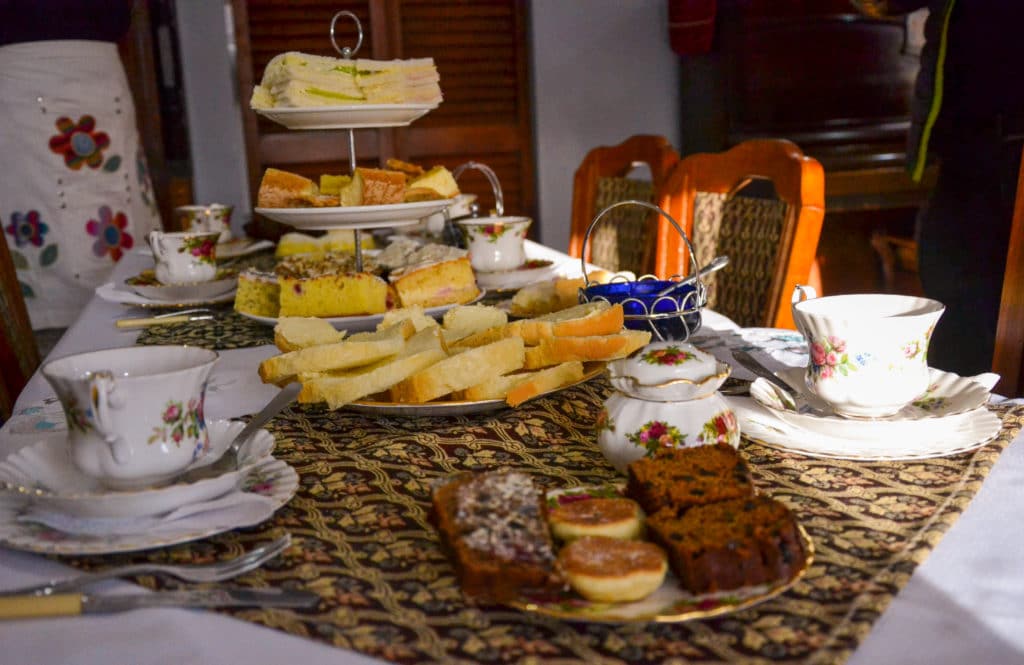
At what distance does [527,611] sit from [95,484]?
385 mm

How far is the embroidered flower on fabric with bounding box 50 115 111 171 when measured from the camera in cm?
263

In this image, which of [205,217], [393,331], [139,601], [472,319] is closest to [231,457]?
[139,601]

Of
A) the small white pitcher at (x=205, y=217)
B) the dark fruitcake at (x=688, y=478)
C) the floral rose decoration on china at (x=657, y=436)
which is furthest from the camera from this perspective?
the small white pitcher at (x=205, y=217)

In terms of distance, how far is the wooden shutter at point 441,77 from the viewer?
3705mm

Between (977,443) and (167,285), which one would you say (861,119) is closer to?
(167,285)

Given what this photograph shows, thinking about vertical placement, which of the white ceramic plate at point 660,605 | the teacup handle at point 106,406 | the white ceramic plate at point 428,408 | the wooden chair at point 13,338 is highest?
the teacup handle at point 106,406

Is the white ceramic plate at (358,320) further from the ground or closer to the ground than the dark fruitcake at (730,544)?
closer to the ground

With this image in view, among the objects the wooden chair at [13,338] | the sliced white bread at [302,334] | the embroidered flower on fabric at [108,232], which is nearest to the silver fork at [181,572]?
the sliced white bread at [302,334]

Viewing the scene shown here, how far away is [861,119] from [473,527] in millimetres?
3663

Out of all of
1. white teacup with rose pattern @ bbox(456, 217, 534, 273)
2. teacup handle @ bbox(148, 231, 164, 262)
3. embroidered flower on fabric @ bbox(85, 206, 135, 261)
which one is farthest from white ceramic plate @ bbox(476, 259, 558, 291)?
embroidered flower on fabric @ bbox(85, 206, 135, 261)

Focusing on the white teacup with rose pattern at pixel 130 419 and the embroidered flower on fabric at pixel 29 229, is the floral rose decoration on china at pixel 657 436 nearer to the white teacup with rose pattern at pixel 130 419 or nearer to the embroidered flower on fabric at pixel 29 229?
the white teacup with rose pattern at pixel 130 419

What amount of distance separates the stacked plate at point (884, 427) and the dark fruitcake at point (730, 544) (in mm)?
219

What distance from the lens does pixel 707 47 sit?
12.7 feet

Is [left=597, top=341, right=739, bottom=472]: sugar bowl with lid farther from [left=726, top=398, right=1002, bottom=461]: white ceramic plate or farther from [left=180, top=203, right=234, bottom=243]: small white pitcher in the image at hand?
[left=180, top=203, right=234, bottom=243]: small white pitcher
